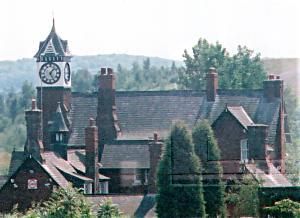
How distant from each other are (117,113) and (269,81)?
5.57 m

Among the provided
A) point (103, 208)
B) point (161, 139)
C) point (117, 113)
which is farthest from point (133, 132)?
point (103, 208)

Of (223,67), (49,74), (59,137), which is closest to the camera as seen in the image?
(59,137)

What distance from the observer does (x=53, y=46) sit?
173 ft

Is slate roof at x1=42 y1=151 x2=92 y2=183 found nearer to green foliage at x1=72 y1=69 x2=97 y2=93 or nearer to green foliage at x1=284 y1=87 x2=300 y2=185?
green foliage at x1=284 y1=87 x2=300 y2=185

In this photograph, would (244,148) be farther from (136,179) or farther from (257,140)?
(136,179)

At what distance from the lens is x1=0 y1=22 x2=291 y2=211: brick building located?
45.9 meters

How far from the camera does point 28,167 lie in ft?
150

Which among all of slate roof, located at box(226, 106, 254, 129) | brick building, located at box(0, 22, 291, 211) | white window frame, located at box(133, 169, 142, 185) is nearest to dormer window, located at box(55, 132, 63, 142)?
brick building, located at box(0, 22, 291, 211)

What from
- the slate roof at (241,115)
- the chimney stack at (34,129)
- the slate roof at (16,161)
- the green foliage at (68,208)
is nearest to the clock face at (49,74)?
the slate roof at (16,161)

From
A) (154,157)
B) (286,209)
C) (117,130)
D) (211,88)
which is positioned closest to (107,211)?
(286,209)

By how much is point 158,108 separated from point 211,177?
13112mm

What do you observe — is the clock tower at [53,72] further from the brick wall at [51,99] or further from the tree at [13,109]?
the tree at [13,109]

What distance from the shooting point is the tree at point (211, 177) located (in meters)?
39.6

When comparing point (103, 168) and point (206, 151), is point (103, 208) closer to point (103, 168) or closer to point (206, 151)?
point (206, 151)
